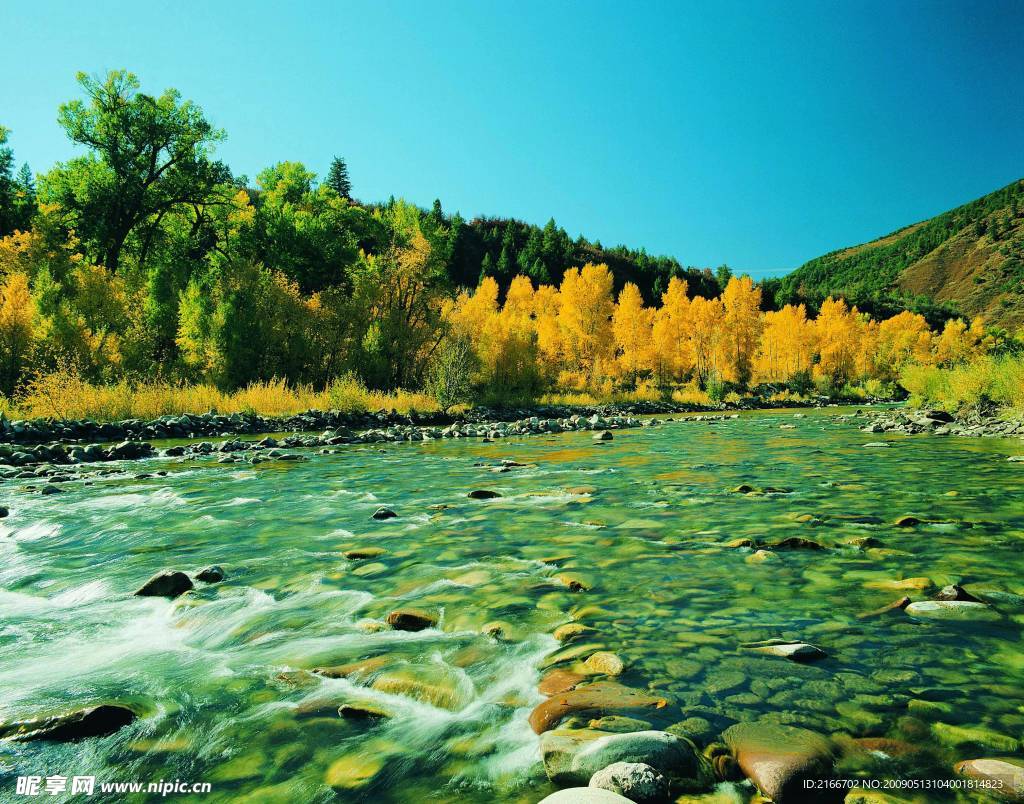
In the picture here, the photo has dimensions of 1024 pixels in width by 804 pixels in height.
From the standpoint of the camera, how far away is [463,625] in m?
3.10

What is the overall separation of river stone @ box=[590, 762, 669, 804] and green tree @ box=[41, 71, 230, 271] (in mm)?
34440

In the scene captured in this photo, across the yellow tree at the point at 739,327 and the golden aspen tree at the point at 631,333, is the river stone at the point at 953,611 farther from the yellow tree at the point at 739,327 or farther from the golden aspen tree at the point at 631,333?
the yellow tree at the point at 739,327

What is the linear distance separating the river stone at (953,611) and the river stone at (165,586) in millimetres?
4526

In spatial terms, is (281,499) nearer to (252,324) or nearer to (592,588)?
(592,588)

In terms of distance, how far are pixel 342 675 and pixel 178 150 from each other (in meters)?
35.2

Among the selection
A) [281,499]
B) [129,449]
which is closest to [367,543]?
[281,499]

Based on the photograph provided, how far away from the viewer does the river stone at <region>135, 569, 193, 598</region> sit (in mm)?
3707

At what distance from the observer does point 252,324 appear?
70.8 feet

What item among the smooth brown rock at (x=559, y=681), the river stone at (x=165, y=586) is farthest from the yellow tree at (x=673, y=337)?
the smooth brown rock at (x=559, y=681)

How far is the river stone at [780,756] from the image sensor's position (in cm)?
165

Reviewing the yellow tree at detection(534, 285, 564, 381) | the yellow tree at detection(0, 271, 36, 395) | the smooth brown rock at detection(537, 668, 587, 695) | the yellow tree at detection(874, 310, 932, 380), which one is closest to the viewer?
the smooth brown rock at detection(537, 668, 587, 695)

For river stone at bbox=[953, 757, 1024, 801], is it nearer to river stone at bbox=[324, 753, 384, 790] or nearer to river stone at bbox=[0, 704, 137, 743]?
river stone at bbox=[324, 753, 384, 790]

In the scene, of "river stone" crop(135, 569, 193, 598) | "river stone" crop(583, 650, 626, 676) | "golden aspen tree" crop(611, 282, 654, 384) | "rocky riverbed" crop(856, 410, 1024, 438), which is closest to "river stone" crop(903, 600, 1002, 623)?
"river stone" crop(583, 650, 626, 676)

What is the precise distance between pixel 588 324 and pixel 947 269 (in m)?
137
